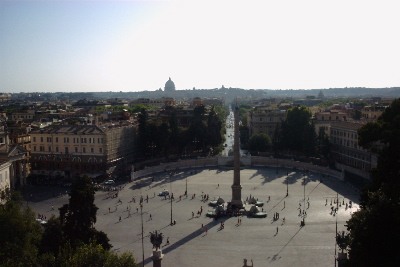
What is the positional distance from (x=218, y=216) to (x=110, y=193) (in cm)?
1545

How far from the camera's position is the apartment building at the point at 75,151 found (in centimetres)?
6400

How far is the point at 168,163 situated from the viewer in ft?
224

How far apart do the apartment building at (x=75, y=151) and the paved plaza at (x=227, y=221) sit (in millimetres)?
6934

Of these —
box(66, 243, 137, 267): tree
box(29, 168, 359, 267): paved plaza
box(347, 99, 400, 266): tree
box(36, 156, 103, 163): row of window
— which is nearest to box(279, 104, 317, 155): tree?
box(29, 168, 359, 267): paved plaza

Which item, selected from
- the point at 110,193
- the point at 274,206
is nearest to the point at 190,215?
the point at 274,206

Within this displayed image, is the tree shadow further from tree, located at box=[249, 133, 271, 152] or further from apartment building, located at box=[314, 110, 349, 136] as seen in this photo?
apartment building, located at box=[314, 110, 349, 136]

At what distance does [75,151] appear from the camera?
65125 mm

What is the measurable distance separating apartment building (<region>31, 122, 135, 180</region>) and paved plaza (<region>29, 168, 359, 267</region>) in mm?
6934

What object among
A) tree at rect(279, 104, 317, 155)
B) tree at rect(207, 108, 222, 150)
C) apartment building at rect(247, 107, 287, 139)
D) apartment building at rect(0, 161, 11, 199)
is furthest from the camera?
apartment building at rect(247, 107, 287, 139)

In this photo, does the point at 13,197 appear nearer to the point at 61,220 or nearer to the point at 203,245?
the point at 61,220

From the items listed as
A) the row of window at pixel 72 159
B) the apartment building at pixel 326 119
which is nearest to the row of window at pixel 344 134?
the apartment building at pixel 326 119

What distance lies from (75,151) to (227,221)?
101 feet

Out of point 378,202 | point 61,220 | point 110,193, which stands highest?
point 378,202

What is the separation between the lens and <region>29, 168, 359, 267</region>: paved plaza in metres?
32.2
